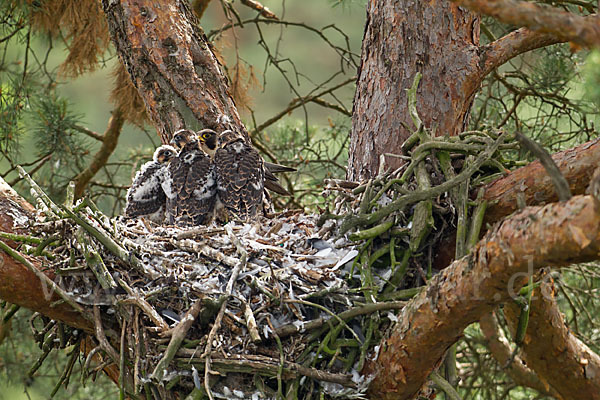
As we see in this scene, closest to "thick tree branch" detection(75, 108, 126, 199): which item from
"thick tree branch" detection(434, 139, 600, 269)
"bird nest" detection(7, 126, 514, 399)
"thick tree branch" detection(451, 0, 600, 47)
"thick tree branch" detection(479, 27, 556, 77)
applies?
"bird nest" detection(7, 126, 514, 399)

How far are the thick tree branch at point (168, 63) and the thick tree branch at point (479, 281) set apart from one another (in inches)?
81.7

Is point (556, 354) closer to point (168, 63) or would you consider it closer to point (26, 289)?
point (26, 289)

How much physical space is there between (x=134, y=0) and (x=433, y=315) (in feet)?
8.62

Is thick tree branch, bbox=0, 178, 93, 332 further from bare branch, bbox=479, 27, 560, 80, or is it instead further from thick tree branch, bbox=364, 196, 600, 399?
bare branch, bbox=479, 27, 560, 80

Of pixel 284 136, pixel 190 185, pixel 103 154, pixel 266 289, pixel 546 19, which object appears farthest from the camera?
pixel 284 136

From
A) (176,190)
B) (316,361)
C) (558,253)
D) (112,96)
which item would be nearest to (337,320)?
(316,361)

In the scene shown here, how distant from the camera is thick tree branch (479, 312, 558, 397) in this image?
3.99m

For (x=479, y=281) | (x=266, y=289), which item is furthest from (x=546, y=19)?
(x=266, y=289)

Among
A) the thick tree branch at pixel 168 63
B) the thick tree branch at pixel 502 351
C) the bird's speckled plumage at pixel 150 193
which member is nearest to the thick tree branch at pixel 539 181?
the thick tree branch at pixel 502 351

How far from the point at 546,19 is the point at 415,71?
191 centimetres

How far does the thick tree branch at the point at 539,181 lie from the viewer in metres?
2.33

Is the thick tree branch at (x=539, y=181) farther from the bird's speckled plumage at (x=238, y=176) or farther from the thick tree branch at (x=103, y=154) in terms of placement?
the thick tree branch at (x=103, y=154)

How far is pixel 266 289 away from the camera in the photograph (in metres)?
2.68

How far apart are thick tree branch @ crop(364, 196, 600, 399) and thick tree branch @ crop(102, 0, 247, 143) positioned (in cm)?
207
